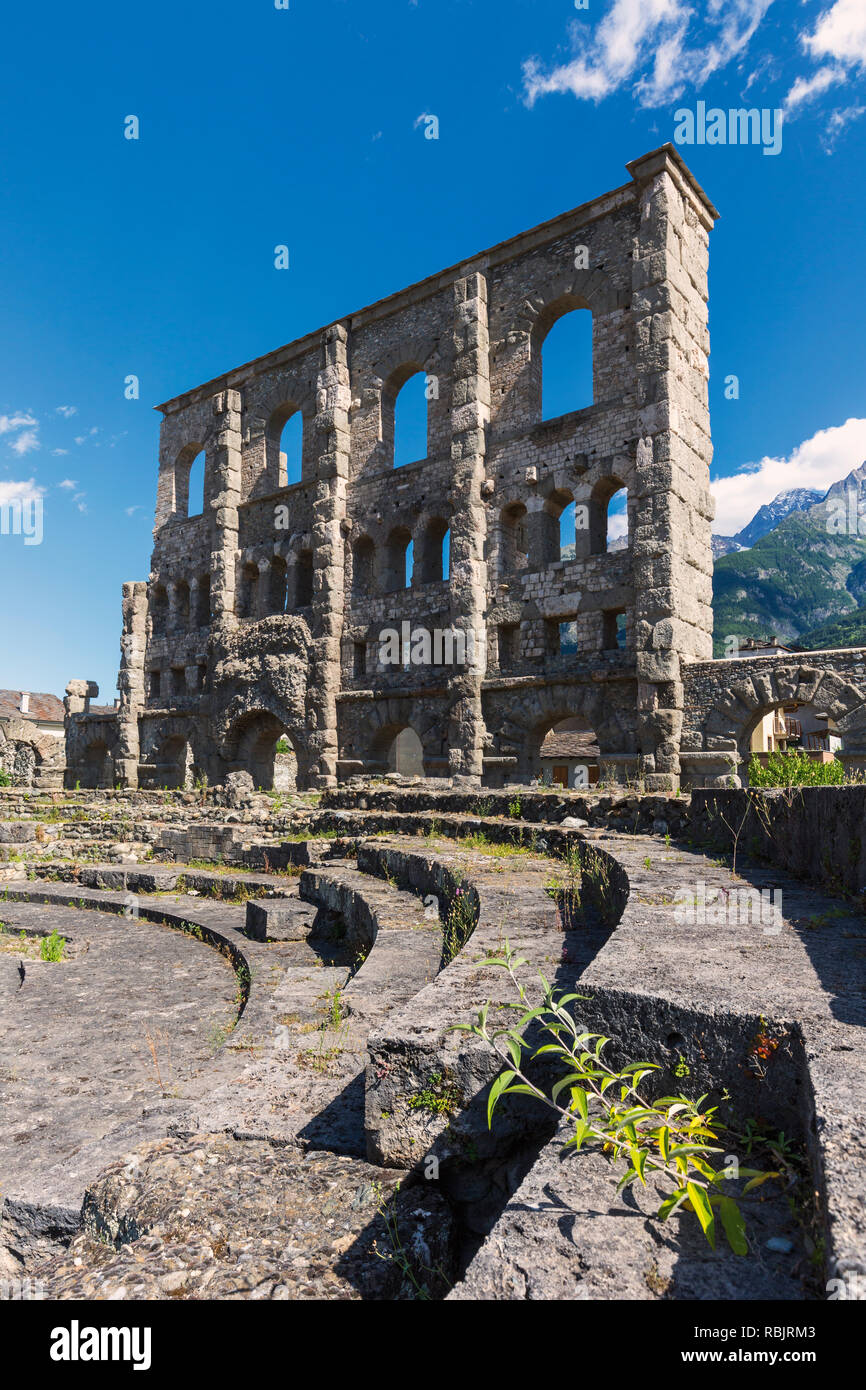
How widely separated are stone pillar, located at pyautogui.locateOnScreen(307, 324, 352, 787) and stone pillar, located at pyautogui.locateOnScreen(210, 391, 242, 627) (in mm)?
3452

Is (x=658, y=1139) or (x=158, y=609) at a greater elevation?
(x=158, y=609)

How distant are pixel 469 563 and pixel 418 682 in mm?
2785

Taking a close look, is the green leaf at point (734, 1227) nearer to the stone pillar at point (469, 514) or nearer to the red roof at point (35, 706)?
the stone pillar at point (469, 514)

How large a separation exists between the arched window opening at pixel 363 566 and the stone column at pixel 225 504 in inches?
176

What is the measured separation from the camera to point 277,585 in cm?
2123

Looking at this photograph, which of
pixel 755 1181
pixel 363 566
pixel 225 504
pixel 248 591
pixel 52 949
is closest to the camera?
pixel 755 1181

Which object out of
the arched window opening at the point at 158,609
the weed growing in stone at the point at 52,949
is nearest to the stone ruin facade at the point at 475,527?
the arched window opening at the point at 158,609

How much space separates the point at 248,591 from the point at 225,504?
2.45 metres

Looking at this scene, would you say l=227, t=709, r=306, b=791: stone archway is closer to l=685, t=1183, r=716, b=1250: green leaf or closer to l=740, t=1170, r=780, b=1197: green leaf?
l=740, t=1170, r=780, b=1197: green leaf

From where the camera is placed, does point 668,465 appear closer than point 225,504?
Yes

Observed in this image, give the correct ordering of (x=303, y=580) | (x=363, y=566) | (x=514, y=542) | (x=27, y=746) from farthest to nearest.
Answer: (x=27, y=746), (x=303, y=580), (x=363, y=566), (x=514, y=542)

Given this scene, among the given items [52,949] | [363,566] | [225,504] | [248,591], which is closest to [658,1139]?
[52,949]

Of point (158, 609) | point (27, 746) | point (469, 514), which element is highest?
point (469, 514)

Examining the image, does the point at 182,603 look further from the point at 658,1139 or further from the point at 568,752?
the point at 658,1139
